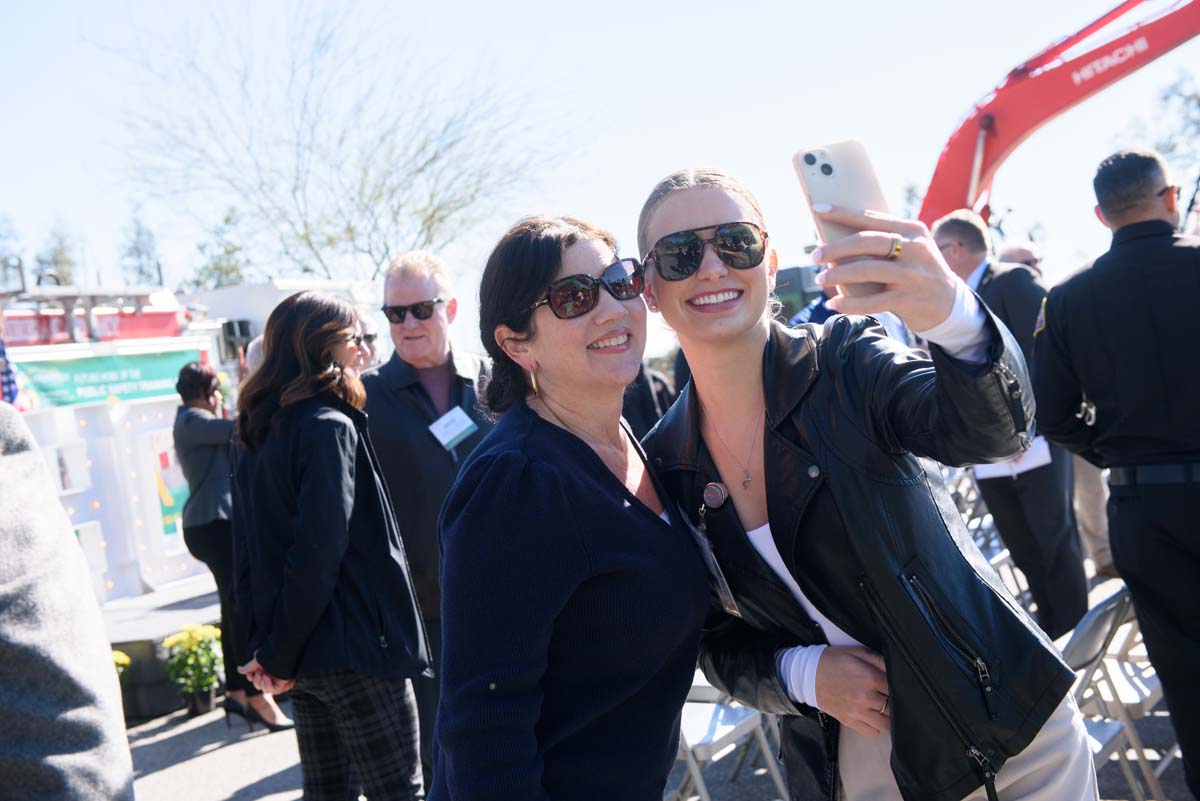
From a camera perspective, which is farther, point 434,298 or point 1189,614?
point 434,298

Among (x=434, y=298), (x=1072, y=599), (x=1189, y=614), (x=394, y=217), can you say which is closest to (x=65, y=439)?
(x=394, y=217)

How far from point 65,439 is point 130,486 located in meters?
0.84

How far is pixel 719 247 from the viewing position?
6.11 feet

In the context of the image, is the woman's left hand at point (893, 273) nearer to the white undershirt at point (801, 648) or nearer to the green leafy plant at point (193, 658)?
the white undershirt at point (801, 648)

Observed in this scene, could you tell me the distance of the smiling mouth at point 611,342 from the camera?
191 cm

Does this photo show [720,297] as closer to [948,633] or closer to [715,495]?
[715,495]

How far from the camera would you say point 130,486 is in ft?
31.8

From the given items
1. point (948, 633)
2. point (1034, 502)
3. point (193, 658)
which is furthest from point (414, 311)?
point (193, 658)

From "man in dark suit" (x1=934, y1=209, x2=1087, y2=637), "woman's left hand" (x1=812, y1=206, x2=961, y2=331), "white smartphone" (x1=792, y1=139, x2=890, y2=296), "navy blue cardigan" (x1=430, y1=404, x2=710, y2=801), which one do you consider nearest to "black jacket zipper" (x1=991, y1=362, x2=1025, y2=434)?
"woman's left hand" (x1=812, y1=206, x2=961, y2=331)

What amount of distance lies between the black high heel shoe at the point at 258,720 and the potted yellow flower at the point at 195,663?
49 cm

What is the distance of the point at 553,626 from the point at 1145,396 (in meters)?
2.60

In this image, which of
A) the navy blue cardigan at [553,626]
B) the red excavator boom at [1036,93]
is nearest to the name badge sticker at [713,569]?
the navy blue cardigan at [553,626]

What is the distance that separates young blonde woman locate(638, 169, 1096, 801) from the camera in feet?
4.81

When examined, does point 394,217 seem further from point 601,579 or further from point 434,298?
point 601,579
